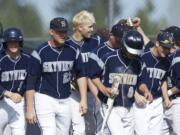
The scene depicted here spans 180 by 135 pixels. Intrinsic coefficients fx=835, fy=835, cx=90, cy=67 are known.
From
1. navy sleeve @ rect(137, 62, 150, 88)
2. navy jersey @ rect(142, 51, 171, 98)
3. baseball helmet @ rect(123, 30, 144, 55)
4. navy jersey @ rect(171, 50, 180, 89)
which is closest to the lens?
baseball helmet @ rect(123, 30, 144, 55)

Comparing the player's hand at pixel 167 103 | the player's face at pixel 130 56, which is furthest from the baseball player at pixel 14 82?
the player's hand at pixel 167 103

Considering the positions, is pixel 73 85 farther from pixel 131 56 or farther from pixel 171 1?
pixel 171 1

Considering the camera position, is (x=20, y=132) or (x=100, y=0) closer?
(x=20, y=132)

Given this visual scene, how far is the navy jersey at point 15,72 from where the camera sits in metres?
8.86

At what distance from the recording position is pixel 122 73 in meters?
8.79

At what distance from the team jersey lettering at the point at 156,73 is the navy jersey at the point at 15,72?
1.41m

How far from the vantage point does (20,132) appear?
8.92 meters

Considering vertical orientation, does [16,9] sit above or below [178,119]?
above

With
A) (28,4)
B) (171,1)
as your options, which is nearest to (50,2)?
(28,4)

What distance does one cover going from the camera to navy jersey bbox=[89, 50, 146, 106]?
8.82m

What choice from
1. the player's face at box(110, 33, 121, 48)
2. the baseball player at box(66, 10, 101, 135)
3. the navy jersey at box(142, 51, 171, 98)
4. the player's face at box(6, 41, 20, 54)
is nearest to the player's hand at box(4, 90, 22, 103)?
the player's face at box(6, 41, 20, 54)

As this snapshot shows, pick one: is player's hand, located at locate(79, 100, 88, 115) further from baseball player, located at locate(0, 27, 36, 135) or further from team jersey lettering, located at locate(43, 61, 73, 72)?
baseball player, located at locate(0, 27, 36, 135)

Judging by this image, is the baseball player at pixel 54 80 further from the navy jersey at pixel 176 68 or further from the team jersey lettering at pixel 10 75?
the navy jersey at pixel 176 68

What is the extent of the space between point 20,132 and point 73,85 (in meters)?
0.95
